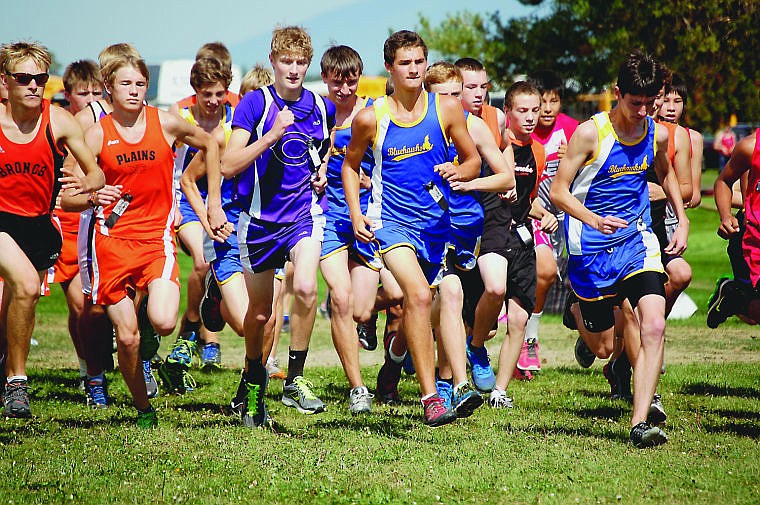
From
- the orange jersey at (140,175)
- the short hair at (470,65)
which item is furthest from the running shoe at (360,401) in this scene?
the short hair at (470,65)

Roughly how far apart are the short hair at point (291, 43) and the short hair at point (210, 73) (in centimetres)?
147

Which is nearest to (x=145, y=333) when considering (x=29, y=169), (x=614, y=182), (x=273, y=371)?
(x=29, y=169)

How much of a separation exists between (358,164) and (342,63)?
1.65 meters

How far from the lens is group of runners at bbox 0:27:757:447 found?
6.79 metres

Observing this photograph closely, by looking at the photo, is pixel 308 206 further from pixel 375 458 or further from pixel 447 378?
pixel 375 458

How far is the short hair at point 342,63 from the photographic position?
8344mm

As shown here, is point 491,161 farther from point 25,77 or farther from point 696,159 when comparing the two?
point 25,77

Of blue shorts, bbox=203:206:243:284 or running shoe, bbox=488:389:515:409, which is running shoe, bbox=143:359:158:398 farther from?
running shoe, bbox=488:389:515:409

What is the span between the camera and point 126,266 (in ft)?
23.8

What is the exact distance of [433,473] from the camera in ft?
18.5

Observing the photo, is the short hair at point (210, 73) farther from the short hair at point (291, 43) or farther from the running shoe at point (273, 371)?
the running shoe at point (273, 371)

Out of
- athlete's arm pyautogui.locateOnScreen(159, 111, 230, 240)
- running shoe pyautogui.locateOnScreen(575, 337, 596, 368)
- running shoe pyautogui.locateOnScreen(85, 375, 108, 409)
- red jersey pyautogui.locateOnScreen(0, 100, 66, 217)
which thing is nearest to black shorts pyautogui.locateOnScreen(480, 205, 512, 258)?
running shoe pyautogui.locateOnScreen(575, 337, 596, 368)

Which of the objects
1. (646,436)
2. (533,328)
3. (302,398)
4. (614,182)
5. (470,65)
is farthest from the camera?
(533,328)

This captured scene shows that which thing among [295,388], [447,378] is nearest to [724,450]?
[447,378]
